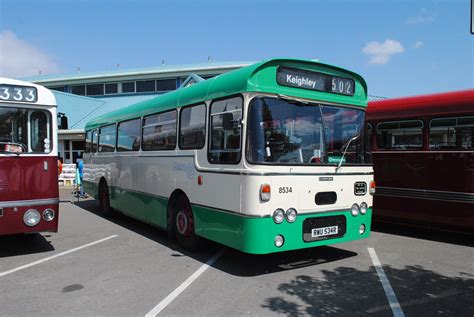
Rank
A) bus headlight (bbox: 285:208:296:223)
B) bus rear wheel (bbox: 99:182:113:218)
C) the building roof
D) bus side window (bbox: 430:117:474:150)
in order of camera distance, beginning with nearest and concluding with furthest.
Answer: bus headlight (bbox: 285:208:296:223)
bus side window (bbox: 430:117:474:150)
bus rear wheel (bbox: 99:182:113:218)
the building roof

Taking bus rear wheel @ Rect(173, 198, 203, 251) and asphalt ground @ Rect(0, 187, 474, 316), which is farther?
bus rear wheel @ Rect(173, 198, 203, 251)

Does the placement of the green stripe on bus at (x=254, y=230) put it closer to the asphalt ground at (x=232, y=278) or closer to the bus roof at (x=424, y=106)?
the asphalt ground at (x=232, y=278)

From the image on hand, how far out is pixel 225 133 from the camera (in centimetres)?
589

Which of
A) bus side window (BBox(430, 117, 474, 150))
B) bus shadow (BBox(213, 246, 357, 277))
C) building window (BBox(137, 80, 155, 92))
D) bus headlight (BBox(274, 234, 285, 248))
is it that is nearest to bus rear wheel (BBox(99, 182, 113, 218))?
bus shadow (BBox(213, 246, 357, 277))

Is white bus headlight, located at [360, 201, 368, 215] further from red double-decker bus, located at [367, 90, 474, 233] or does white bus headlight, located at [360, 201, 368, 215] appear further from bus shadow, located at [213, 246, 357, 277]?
red double-decker bus, located at [367, 90, 474, 233]

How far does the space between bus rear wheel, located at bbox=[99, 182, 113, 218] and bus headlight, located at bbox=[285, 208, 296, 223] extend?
7.13 meters

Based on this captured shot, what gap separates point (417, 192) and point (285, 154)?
400 centimetres

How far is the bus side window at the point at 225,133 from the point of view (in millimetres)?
5574

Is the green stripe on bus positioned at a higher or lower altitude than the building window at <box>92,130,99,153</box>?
lower

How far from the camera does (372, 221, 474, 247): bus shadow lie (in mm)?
8055

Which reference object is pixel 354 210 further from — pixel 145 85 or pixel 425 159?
pixel 145 85

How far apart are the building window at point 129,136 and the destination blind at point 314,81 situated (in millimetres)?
4327

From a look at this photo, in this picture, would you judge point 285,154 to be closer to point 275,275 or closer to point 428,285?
point 275,275

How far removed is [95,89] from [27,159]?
91.1ft
